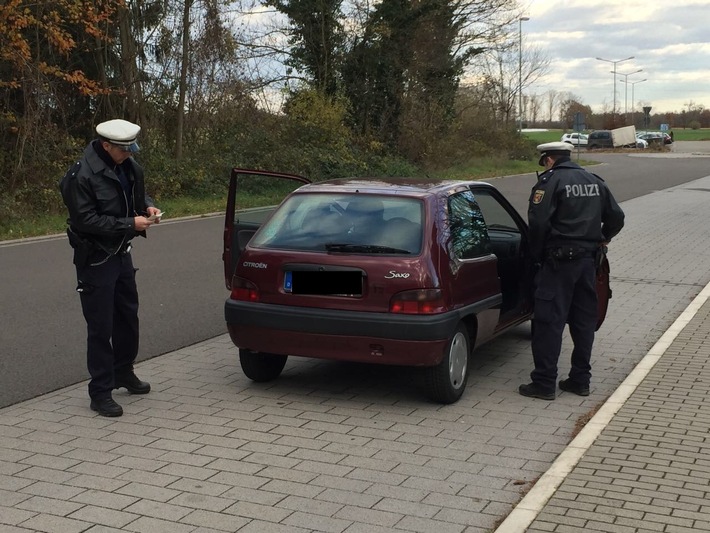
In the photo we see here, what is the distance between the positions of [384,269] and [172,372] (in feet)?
6.76

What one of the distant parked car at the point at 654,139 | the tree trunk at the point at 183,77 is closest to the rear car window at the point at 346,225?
the tree trunk at the point at 183,77

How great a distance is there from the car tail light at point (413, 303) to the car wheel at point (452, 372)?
0.92ft

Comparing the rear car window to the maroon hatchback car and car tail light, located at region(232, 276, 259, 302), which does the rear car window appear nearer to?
the maroon hatchback car

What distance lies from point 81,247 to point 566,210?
122 inches

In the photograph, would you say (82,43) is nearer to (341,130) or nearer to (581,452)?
(341,130)

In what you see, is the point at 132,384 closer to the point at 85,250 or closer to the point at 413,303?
the point at 85,250

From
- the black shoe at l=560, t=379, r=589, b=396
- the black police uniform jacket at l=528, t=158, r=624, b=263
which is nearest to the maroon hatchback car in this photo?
the black police uniform jacket at l=528, t=158, r=624, b=263

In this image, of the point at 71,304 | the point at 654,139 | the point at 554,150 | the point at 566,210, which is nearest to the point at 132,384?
the point at 566,210

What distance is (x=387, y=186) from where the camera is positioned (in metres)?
6.61

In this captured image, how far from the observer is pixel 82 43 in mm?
22875

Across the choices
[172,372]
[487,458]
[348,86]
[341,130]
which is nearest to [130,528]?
[487,458]

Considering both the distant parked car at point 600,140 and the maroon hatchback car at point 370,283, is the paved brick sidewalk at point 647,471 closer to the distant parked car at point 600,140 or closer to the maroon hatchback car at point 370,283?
the maroon hatchback car at point 370,283

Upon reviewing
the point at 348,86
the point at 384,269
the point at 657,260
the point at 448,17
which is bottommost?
the point at 657,260

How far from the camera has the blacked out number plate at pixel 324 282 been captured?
5.94m
